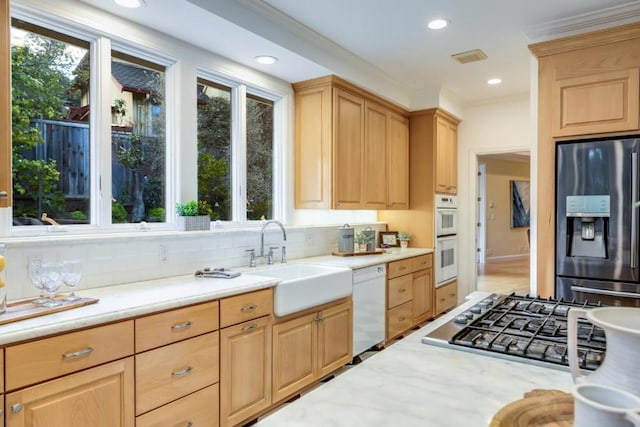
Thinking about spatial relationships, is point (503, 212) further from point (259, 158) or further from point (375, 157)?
point (259, 158)

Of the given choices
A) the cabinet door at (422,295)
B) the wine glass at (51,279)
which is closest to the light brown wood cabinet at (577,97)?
the cabinet door at (422,295)

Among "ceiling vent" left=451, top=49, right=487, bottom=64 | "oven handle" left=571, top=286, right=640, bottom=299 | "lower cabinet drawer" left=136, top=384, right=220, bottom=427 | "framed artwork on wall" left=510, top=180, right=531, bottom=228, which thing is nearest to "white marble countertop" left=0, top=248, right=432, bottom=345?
"lower cabinet drawer" left=136, top=384, right=220, bottom=427

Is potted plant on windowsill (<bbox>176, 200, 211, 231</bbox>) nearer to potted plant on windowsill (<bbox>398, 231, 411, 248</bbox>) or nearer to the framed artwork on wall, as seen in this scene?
potted plant on windowsill (<bbox>398, 231, 411, 248</bbox>)

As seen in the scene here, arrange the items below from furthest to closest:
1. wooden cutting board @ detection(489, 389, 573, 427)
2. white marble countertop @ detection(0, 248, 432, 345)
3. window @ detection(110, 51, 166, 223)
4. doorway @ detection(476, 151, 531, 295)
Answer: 1. doorway @ detection(476, 151, 531, 295)
2. window @ detection(110, 51, 166, 223)
3. white marble countertop @ detection(0, 248, 432, 345)
4. wooden cutting board @ detection(489, 389, 573, 427)

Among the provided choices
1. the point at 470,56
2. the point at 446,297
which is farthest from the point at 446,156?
the point at 446,297

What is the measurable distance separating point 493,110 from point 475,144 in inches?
18.4

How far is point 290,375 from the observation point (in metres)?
2.62

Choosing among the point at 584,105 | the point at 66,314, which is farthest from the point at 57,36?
the point at 584,105

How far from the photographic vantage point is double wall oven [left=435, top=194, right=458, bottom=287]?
16.1ft

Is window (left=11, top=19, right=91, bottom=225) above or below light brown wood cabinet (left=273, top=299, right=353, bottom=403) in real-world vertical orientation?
above

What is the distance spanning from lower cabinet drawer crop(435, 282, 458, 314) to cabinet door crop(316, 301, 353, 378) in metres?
2.01

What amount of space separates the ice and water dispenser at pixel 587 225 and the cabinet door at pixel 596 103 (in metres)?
0.51

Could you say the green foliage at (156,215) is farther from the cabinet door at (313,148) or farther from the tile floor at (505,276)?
the tile floor at (505,276)

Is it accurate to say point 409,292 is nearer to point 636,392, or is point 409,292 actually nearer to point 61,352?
point 61,352
